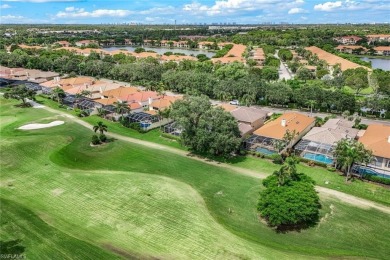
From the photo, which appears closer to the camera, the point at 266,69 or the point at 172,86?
the point at 172,86

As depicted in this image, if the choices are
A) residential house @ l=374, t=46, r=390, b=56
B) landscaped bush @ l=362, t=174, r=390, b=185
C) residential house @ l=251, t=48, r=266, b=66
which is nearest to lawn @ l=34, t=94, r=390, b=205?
landscaped bush @ l=362, t=174, r=390, b=185

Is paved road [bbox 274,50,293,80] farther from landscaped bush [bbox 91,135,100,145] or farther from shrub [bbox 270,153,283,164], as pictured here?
landscaped bush [bbox 91,135,100,145]

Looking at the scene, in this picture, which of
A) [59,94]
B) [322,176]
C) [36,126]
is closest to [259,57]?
[59,94]

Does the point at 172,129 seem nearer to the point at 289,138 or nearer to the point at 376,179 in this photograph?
the point at 289,138

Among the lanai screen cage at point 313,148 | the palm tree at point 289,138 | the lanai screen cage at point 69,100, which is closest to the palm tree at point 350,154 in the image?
the lanai screen cage at point 313,148

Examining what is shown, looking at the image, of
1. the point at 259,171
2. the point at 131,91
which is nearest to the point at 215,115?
the point at 259,171

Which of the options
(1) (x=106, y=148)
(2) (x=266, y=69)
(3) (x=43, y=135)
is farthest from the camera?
(2) (x=266, y=69)

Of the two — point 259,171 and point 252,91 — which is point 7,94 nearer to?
point 252,91
